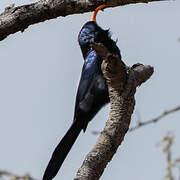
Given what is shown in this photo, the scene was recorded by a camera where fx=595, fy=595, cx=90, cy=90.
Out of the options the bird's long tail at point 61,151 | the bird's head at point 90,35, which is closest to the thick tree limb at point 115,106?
the bird's long tail at point 61,151

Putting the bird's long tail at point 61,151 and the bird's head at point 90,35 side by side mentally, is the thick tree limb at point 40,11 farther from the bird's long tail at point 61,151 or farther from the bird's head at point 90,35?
the bird's head at point 90,35

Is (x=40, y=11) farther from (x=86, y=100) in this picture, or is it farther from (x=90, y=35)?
(x=90, y=35)

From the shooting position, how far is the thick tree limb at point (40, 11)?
3.34 metres

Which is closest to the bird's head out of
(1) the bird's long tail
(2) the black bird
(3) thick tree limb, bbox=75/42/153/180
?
(2) the black bird

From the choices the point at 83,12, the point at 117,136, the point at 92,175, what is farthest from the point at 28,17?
the point at 92,175

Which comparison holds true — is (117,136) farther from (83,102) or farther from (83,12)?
(83,102)

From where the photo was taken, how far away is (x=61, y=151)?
3855 mm

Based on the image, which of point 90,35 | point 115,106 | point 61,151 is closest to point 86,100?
point 61,151

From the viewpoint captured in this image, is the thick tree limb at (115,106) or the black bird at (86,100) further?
the black bird at (86,100)

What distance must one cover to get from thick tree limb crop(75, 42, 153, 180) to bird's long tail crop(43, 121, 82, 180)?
68 cm

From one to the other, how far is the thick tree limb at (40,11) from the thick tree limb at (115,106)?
71 centimetres

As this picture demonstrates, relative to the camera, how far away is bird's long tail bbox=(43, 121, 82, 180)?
3.38 meters

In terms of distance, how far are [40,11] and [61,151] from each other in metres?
0.96

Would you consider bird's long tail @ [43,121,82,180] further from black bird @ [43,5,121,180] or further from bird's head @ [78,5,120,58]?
bird's head @ [78,5,120,58]
